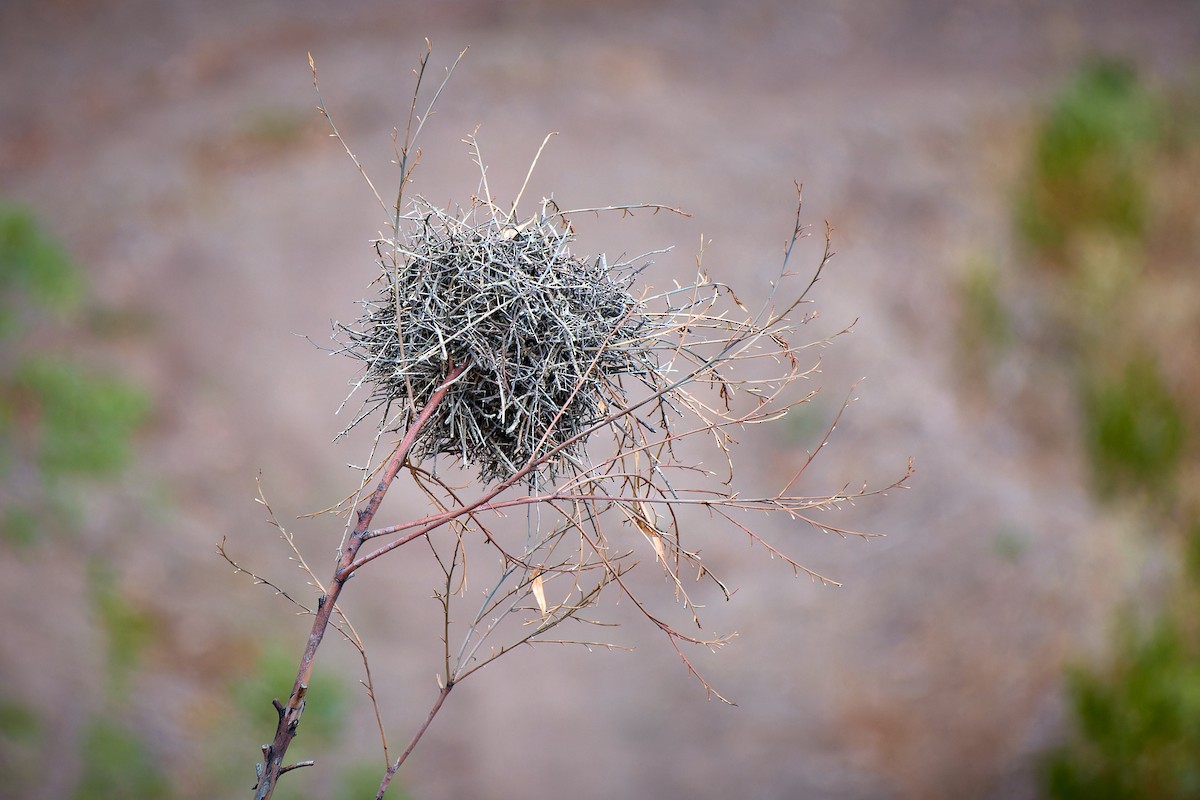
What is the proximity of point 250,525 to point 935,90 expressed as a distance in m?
11.1

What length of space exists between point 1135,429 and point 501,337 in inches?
440

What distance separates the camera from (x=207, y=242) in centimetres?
1111

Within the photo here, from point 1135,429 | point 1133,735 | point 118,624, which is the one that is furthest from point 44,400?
point 1135,429

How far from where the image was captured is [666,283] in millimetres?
11898

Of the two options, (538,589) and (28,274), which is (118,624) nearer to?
(28,274)

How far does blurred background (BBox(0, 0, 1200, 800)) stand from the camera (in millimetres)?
8453

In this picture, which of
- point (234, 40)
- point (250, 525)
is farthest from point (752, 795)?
point (234, 40)

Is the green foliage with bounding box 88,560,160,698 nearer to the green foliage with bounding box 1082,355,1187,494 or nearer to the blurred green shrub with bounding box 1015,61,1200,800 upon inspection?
the blurred green shrub with bounding box 1015,61,1200,800

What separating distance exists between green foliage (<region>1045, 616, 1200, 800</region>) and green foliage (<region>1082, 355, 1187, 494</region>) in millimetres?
2840

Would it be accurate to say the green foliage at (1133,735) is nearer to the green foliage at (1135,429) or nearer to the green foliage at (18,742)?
the green foliage at (1135,429)

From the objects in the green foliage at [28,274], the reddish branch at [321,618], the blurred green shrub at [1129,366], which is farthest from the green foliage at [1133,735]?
the green foliage at [28,274]

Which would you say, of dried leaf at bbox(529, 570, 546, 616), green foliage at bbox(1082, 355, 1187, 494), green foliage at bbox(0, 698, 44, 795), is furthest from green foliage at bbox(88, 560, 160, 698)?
green foliage at bbox(1082, 355, 1187, 494)

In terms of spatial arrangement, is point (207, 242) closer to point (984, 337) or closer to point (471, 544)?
point (471, 544)

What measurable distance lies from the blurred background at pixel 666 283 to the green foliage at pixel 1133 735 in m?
0.03
